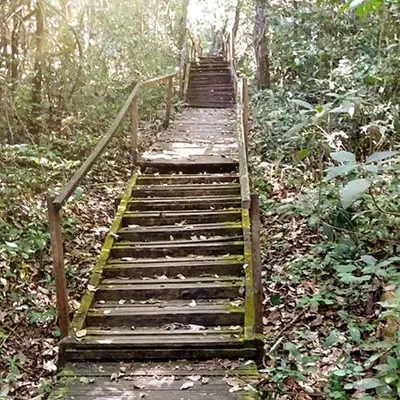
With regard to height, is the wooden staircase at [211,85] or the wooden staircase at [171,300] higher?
the wooden staircase at [211,85]

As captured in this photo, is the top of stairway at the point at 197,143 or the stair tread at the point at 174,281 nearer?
the stair tread at the point at 174,281

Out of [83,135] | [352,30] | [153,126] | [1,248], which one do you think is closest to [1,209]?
A: [1,248]

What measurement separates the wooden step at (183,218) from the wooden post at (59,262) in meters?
1.82

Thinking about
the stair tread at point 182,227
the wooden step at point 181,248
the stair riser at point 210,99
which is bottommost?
the wooden step at point 181,248

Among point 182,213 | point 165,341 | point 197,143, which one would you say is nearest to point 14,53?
point 197,143

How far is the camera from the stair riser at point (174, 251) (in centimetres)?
511

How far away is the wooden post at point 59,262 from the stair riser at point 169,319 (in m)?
0.29

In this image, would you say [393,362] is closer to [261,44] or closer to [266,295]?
[266,295]

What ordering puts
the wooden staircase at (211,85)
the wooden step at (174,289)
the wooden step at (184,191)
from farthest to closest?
the wooden staircase at (211,85) → the wooden step at (184,191) → the wooden step at (174,289)

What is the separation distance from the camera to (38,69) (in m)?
7.64

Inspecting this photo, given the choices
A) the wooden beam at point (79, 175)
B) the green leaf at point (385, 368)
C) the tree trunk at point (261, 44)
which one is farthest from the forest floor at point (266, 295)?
the tree trunk at point (261, 44)

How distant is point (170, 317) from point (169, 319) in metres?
0.02

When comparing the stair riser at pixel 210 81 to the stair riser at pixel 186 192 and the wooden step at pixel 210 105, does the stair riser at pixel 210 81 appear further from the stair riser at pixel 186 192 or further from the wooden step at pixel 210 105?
the stair riser at pixel 186 192

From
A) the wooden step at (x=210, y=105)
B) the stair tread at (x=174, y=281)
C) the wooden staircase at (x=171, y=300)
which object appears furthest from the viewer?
the wooden step at (x=210, y=105)
